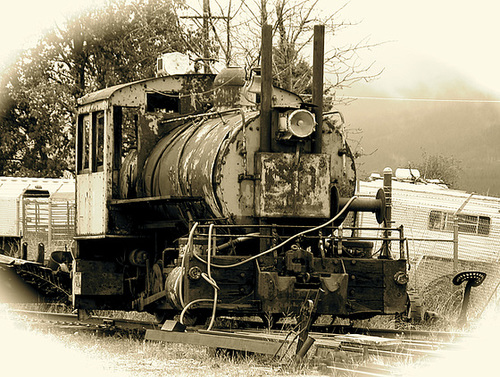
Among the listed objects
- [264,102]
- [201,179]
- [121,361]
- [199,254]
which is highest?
[264,102]

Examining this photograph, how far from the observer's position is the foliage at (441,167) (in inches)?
1503

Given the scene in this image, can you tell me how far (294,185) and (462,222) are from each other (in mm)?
8836

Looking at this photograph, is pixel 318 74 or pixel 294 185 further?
pixel 318 74

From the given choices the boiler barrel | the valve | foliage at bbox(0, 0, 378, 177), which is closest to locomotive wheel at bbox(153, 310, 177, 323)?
the boiler barrel

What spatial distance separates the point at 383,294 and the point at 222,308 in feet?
6.21

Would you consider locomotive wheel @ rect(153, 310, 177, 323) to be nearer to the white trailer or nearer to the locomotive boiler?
the locomotive boiler

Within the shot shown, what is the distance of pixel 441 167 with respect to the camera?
39.5 metres

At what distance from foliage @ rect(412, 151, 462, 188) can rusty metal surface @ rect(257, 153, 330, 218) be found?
27338 millimetres

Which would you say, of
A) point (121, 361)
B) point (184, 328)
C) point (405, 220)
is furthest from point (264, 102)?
point (405, 220)

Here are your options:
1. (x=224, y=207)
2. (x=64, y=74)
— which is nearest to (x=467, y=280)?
(x=224, y=207)

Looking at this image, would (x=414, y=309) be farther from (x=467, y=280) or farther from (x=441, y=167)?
(x=441, y=167)

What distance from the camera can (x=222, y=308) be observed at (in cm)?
970

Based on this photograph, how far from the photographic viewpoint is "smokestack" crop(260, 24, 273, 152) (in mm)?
10633

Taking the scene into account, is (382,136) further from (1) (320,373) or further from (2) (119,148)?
(1) (320,373)
